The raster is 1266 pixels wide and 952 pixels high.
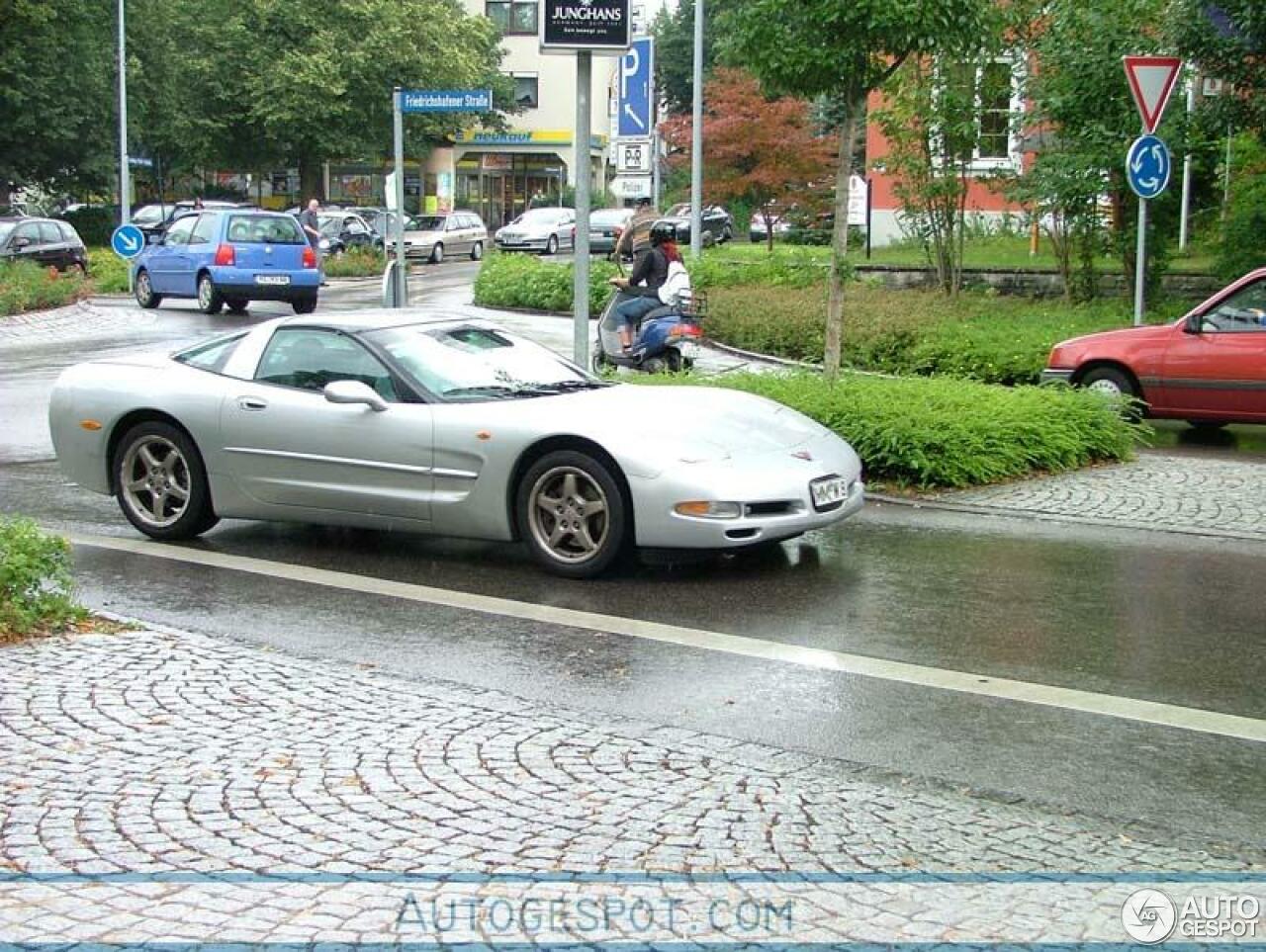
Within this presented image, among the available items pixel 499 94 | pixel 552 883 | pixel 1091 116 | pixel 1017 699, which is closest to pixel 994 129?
pixel 1091 116

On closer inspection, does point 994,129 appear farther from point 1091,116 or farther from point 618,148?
point 618,148

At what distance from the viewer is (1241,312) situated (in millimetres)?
13891

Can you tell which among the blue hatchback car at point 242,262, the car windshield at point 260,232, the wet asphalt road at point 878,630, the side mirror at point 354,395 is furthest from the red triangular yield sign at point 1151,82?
the car windshield at point 260,232

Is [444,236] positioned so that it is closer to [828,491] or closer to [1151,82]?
[1151,82]

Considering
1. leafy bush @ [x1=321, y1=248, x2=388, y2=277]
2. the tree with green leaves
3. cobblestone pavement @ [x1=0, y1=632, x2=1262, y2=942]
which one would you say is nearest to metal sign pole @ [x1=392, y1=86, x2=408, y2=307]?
the tree with green leaves

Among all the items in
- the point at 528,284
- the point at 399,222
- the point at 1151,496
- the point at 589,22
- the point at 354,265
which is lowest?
the point at 1151,496

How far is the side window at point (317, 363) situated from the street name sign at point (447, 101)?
7512 mm

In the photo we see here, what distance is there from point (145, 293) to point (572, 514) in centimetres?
2331

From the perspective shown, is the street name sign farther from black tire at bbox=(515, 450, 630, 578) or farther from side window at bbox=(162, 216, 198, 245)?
side window at bbox=(162, 216, 198, 245)

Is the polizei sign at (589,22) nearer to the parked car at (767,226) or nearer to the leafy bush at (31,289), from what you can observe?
the leafy bush at (31,289)

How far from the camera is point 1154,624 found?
760 centimetres

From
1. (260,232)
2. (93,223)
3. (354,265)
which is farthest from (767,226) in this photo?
(93,223)

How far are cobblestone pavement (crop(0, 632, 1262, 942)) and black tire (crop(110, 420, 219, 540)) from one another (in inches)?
131

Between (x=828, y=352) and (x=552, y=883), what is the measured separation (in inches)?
371
